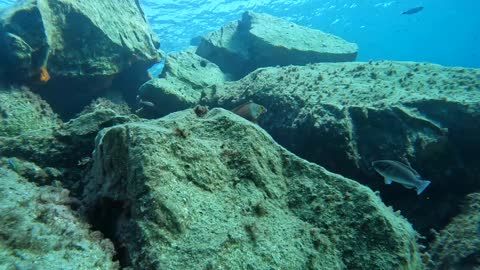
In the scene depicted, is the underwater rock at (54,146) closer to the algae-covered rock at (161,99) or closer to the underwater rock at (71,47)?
the algae-covered rock at (161,99)

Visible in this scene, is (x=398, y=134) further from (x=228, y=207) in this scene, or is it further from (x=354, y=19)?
(x=354, y=19)

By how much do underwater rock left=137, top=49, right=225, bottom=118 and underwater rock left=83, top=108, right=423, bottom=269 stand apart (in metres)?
5.40

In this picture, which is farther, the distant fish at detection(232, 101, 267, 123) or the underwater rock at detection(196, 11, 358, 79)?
the underwater rock at detection(196, 11, 358, 79)

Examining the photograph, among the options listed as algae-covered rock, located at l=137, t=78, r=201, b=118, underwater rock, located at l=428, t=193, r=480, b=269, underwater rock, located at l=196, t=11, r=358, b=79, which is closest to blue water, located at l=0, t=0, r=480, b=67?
underwater rock, located at l=196, t=11, r=358, b=79

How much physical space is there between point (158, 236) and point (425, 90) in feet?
23.6

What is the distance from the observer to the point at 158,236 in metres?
2.07

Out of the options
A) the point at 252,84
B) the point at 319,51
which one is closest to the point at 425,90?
the point at 252,84

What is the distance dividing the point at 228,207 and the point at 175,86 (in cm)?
697

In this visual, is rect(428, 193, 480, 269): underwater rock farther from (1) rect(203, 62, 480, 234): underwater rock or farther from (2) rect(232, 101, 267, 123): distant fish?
(2) rect(232, 101, 267, 123): distant fish

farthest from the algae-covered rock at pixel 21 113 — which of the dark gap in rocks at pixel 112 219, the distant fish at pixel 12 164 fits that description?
the dark gap in rocks at pixel 112 219

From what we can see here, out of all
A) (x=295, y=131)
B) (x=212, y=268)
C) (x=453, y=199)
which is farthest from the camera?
(x=295, y=131)

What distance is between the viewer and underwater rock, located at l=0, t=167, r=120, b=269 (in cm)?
179

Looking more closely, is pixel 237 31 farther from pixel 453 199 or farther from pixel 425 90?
pixel 453 199

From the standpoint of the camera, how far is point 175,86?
29.1ft
